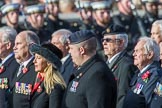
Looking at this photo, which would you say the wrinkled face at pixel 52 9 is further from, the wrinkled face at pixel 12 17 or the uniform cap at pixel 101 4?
the uniform cap at pixel 101 4

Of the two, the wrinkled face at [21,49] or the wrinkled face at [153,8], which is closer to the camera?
the wrinkled face at [21,49]

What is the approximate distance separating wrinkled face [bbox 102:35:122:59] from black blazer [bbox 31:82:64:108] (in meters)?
1.67

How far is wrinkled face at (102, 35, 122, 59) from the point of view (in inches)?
442

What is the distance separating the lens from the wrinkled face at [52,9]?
1692cm

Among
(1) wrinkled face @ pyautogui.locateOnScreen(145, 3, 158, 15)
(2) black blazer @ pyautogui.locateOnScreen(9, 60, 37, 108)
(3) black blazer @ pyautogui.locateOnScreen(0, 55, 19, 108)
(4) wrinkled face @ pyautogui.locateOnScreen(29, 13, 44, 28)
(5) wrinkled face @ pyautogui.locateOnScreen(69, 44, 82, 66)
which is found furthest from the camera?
(4) wrinkled face @ pyautogui.locateOnScreen(29, 13, 44, 28)

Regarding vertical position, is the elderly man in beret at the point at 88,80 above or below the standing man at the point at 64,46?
above

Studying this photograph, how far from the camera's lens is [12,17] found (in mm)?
16422

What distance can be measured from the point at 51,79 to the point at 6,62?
182cm

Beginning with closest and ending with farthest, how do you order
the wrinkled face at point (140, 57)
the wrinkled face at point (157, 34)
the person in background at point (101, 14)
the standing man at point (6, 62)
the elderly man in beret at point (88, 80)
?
the elderly man in beret at point (88, 80)
the wrinkled face at point (140, 57)
the standing man at point (6, 62)
the wrinkled face at point (157, 34)
the person in background at point (101, 14)

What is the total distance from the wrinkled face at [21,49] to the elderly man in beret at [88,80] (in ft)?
4.20

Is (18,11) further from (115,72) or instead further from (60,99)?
(60,99)

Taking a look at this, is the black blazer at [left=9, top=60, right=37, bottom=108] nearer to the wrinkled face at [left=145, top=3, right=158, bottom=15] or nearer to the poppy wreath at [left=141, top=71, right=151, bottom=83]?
the poppy wreath at [left=141, top=71, right=151, bottom=83]

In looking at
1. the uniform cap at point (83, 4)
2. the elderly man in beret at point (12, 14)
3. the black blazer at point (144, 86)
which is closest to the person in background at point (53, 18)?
the uniform cap at point (83, 4)

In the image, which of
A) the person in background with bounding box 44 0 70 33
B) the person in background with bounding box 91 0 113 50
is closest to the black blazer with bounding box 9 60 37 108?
the person in background with bounding box 91 0 113 50
